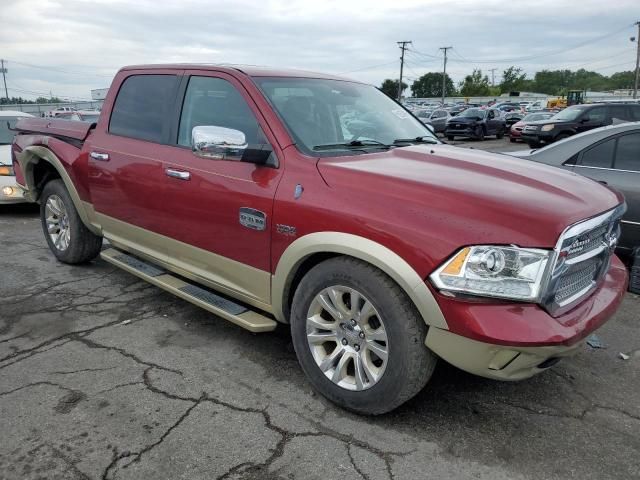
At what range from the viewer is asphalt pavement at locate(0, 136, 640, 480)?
2.56 meters

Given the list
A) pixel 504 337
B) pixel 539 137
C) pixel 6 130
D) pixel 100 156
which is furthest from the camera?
pixel 539 137

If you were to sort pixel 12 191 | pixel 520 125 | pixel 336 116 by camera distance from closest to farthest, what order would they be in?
pixel 336 116, pixel 12 191, pixel 520 125

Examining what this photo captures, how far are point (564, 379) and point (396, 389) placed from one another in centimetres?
143

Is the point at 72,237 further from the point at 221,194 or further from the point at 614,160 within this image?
the point at 614,160

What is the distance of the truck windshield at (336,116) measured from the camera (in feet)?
11.1

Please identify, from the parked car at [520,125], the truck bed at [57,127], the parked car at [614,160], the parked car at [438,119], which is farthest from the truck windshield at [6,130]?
the parked car at [438,119]

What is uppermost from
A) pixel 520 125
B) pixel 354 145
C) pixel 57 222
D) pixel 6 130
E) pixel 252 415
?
pixel 354 145

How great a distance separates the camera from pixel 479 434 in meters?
2.84

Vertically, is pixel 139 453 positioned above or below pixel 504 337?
below

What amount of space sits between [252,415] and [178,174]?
171 cm

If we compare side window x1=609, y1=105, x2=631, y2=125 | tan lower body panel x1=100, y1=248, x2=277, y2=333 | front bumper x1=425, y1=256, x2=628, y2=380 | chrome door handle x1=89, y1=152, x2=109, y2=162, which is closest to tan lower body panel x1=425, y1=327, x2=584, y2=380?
front bumper x1=425, y1=256, x2=628, y2=380

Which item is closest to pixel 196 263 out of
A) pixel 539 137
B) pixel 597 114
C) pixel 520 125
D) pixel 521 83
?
pixel 597 114

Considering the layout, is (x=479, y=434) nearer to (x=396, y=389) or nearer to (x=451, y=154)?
(x=396, y=389)

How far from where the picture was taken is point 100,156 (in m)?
4.53
